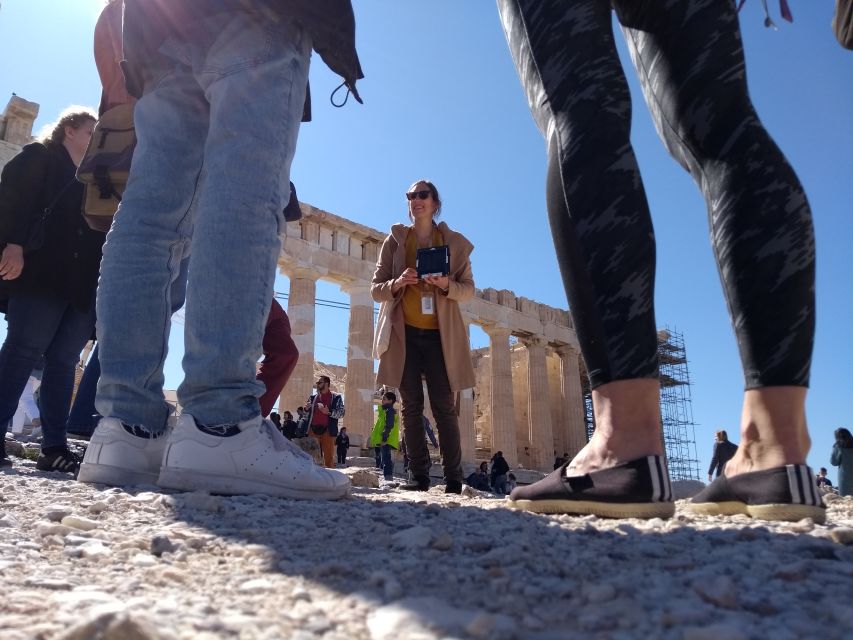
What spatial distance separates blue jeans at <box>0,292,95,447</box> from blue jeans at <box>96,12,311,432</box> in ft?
5.57

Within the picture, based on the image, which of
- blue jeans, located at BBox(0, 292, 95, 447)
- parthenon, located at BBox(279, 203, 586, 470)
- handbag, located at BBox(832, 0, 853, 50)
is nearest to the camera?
handbag, located at BBox(832, 0, 853, 50)

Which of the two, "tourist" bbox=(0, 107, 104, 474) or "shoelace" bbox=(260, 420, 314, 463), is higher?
"tourist" bbox=(0, 107, 104, 474)

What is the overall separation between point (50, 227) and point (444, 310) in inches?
97.3

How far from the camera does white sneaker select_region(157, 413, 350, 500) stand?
1883 mm

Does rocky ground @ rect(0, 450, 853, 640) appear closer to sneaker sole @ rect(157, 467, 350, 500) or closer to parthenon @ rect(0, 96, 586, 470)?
sneaker sole @ rect(157, 467, 350, 500)

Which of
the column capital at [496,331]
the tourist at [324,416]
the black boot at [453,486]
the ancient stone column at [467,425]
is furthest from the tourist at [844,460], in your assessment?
the column capital at [496,331]

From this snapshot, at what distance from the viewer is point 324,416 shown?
9.96 meters

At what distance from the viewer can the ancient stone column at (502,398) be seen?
79.5 feet

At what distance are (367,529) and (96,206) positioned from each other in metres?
2.39

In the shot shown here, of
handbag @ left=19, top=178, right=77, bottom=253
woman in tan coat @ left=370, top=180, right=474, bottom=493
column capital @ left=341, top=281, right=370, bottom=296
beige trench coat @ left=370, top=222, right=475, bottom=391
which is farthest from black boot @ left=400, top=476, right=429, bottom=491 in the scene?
column capital @ left=341, top=281, right=370, bottom=296

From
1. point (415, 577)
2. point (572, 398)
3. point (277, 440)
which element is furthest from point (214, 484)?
point (572, 398)

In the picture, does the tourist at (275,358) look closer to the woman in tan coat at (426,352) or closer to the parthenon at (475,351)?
the woman in tan coat at (426,352)

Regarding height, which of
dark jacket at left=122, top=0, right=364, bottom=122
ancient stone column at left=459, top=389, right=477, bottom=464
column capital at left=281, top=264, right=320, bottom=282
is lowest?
dark jacket at left=122, top=0, right=364, bottom=122

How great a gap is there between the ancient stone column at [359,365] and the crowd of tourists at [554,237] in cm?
1715
